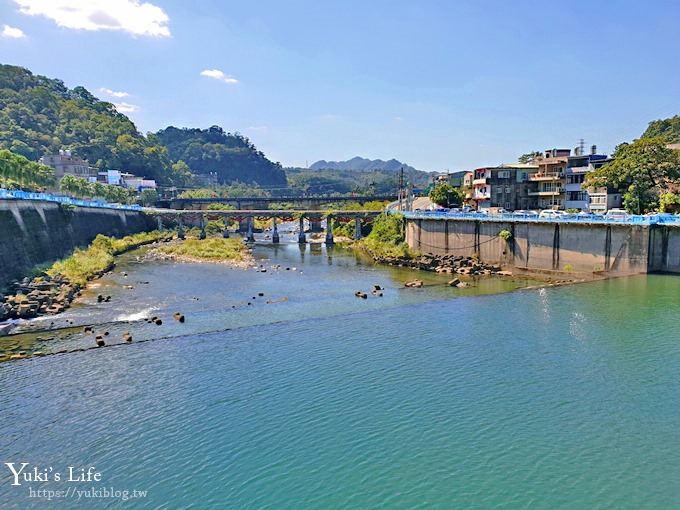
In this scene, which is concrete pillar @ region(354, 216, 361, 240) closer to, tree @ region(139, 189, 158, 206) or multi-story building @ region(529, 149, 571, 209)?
multi-story building @ region(529, 149, 571, 209)

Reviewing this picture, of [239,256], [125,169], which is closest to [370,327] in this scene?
[239,256]

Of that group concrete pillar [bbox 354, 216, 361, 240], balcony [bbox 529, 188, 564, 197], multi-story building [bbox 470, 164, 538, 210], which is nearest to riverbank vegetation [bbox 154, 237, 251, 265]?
concrete pillar [bbox 354, 216, 361, 240]

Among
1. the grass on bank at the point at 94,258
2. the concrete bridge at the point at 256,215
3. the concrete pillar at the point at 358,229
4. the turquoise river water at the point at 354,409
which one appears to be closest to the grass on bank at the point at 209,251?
the grass on bank at the point at 94,258

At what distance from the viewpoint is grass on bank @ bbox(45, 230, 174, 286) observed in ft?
134

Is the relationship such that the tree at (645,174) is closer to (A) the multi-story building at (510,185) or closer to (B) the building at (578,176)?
(B) the building at (578,176)

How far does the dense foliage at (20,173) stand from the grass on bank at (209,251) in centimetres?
1720

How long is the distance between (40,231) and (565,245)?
45.1 meters

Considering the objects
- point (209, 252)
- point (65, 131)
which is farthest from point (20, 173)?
point (65, 131)

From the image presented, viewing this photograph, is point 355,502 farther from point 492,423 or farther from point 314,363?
point 314,363

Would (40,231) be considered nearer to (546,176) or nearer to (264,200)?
(546,176)

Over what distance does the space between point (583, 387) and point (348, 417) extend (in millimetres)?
9216

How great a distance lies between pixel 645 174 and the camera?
1800 inches

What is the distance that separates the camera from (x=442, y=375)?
20922 millimetres

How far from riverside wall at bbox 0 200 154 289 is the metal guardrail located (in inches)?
1440
